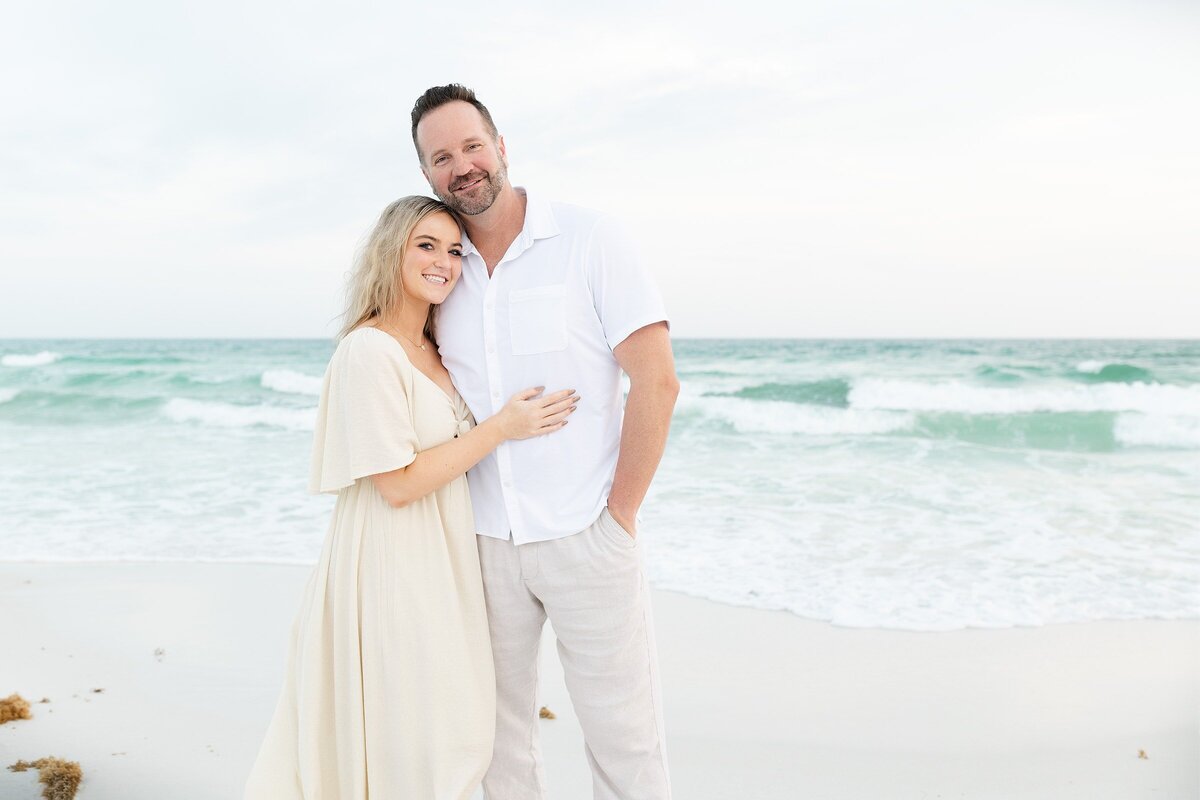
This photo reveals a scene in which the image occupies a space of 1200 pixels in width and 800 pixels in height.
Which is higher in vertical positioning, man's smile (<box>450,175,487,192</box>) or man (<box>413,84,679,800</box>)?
man's smile (<box>450,175,487,192</box>)

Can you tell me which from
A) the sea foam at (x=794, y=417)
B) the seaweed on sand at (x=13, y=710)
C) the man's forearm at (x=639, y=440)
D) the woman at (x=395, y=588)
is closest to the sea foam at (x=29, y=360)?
the sea foam at (x=794, y=417)

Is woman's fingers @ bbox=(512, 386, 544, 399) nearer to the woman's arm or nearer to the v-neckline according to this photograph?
the woman's arm

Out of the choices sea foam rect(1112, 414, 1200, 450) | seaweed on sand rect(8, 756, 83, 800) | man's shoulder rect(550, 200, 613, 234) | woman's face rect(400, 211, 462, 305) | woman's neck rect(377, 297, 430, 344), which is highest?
man's shoulder rect(550, 200, 613, 234)

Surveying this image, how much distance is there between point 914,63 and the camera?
11242mm

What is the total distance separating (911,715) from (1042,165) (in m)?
15.1

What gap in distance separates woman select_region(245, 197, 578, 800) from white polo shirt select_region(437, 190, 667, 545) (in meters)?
0.09

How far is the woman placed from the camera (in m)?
2.19

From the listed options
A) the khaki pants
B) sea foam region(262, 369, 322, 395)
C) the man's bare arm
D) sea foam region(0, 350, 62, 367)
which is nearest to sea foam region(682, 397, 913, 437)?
sea foam region(262, 369, 322, 395)

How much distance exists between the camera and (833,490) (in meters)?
9.24

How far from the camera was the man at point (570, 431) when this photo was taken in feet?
7.30

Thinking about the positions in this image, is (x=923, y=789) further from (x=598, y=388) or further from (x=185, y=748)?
(x=185, y=748)

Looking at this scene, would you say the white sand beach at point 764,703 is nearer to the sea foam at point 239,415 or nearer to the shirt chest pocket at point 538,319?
the shirt chest pocket at point 538,319

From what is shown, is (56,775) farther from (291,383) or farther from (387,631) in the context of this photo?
(291,383)

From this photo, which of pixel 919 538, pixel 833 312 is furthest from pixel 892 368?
pixel 919 538
